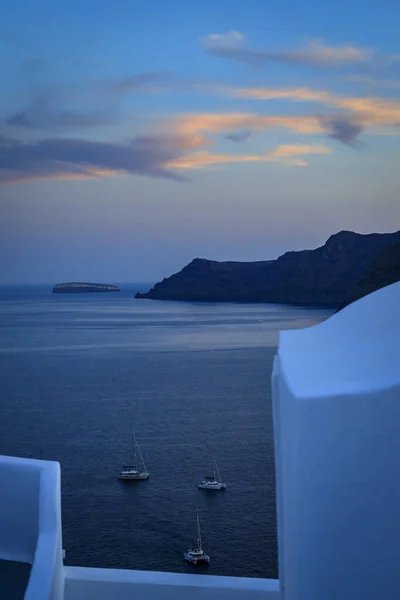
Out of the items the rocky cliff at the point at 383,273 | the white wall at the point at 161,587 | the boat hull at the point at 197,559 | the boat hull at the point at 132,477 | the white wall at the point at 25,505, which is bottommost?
the boat hull at the point at 197,559

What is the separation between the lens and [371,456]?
282 cm

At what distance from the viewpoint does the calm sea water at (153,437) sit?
58.8 feet

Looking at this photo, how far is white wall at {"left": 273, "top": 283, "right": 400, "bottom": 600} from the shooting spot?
2797mm

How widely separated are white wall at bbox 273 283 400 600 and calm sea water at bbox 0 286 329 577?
13798mm

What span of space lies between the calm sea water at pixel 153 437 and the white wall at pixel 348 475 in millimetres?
A: 13798

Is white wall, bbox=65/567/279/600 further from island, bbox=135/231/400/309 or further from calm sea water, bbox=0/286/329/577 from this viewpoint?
island, bbox=135/231/400/309

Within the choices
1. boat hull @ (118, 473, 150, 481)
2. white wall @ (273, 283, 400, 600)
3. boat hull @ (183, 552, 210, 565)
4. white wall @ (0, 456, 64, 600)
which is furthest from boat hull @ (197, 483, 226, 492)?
white wall @ (273, 283, 400, 600)

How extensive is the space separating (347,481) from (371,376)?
414mm

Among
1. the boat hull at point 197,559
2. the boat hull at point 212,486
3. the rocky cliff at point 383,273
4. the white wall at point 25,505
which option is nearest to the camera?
the white wall at point 25,505

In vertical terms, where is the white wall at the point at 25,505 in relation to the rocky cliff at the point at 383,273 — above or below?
below

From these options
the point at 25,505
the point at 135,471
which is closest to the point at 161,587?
the point at 25,505

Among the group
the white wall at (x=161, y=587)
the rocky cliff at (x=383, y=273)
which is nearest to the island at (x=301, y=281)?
the rocky cliff at (x=383, y=273)

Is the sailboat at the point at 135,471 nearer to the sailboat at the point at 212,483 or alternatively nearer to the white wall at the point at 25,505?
the sailboat at the point at 212,483

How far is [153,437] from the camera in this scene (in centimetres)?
2645
